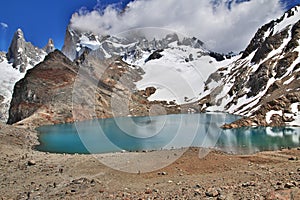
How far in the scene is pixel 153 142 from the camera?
50.7 metres

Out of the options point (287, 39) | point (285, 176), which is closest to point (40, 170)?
point (285, 176)

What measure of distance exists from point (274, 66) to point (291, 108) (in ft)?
196

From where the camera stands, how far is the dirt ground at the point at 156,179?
1548 centimetres

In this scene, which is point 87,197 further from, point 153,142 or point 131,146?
point 153,142

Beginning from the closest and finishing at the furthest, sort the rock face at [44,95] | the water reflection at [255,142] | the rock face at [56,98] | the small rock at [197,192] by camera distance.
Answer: the small rock at [197,192] < the water reflection at [255,142] < the rock face at [56,98] < the rock face at [44,95]

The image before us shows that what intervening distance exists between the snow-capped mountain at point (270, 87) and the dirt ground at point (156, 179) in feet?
206

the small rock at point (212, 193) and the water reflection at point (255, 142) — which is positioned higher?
the water reflection at point (255, 142)

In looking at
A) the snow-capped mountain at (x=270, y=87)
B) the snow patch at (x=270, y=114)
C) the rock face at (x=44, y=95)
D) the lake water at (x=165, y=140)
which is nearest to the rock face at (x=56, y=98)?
the rock face at (x=44, y=95)

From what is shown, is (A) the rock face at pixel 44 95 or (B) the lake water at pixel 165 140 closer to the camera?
(B) the lake water at pixel 165 140

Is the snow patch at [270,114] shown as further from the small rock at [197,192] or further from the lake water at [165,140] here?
the small rock at [197,192]

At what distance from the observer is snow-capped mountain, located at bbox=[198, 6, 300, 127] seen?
285 feet

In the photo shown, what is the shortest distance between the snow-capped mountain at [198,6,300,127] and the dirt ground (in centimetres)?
6275

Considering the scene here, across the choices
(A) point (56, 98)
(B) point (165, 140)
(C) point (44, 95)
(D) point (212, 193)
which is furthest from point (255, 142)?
(C) point (44, 95)

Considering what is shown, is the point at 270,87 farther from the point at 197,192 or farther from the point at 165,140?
the point at 197,192
